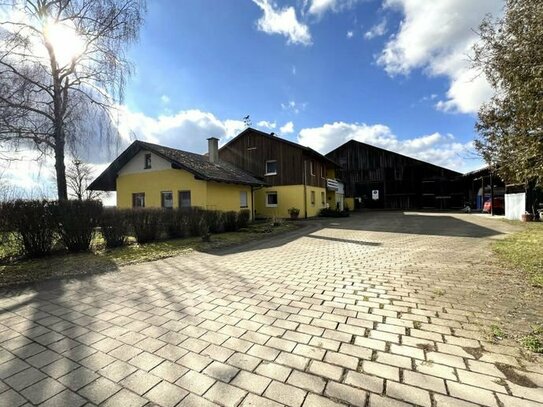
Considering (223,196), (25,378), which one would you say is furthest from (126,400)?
(223,196)

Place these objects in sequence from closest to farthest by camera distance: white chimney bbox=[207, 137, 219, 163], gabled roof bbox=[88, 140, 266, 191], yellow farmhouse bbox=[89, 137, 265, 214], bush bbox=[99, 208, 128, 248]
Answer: bush bbox=[99, 208, 128, 248]
gabled roof bbox=[88, 140, 266, 191]
yellow farmhouse bbox=[89, 137, 265, 214]
white chimney bbox=[207, 137, 219, 163]

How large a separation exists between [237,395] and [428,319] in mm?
2574

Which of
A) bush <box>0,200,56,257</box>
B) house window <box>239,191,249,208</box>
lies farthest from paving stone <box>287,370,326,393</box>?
house window <box>239,191,249,208</box>

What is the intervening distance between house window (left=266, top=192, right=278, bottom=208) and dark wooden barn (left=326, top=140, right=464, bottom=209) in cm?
1633

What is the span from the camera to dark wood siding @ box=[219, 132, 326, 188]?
77.1 feet

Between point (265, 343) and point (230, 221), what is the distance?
11300 mm

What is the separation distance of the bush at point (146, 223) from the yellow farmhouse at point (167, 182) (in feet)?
15.2

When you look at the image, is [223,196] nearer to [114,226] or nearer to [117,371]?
[114,226]

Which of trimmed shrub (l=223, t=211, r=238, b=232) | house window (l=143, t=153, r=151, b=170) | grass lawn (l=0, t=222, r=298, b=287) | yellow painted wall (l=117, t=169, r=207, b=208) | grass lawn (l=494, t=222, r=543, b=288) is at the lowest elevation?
grass lawn (l=494, t=222, r=543, b=288)

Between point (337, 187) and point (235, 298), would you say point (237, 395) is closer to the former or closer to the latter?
point (235, 298)

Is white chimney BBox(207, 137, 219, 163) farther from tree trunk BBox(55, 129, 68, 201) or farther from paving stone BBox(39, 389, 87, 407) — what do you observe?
paving stone BBox(39, 389, 87, 407)

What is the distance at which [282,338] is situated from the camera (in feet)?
10.5

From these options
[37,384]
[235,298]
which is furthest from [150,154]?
[37,384]

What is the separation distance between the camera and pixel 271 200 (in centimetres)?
Answer: 2475
